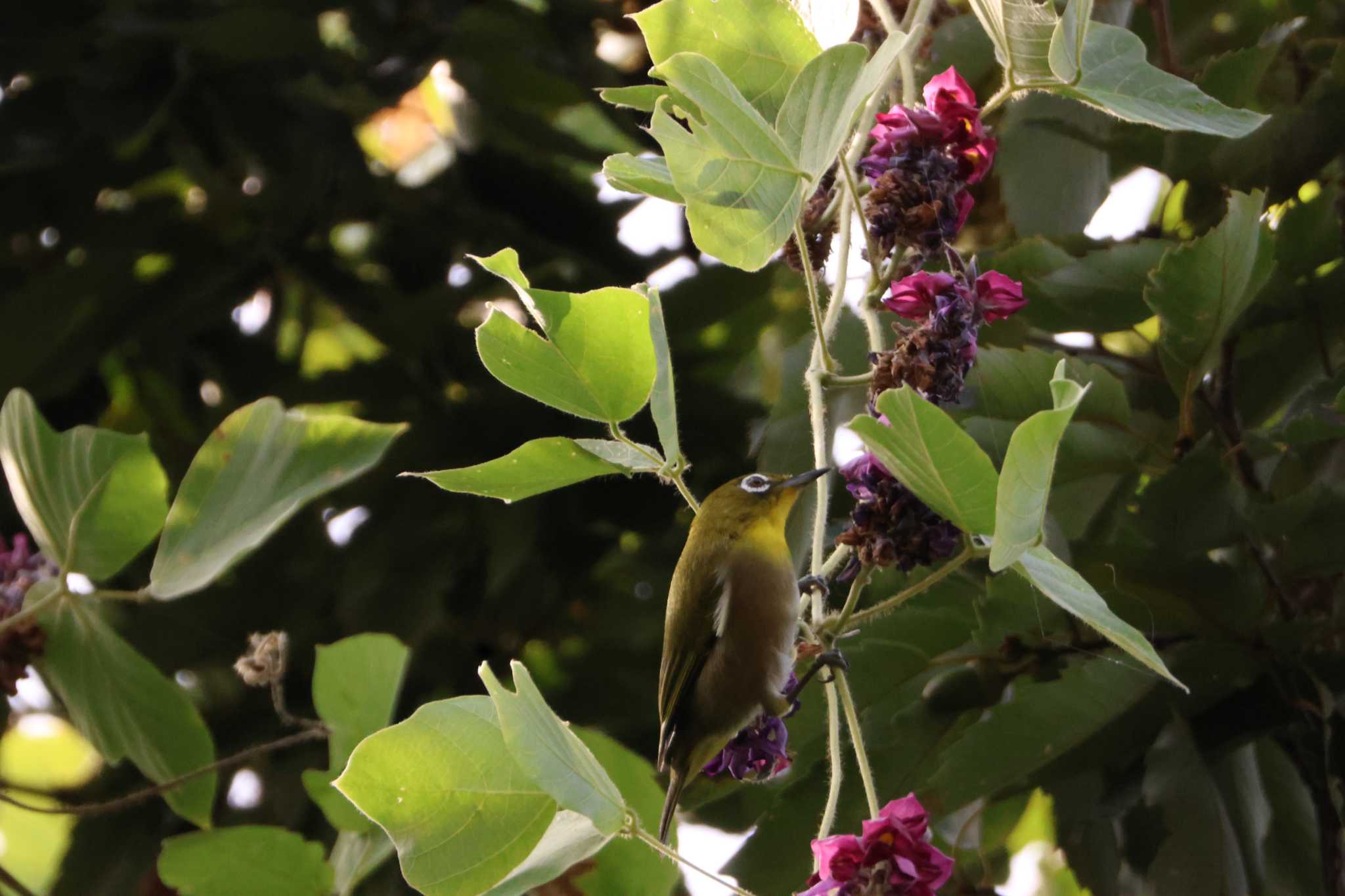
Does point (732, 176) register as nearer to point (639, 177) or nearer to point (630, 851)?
point (639, 177)

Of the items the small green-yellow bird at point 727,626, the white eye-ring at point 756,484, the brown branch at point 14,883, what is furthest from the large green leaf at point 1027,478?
the brown branch at point 14,883

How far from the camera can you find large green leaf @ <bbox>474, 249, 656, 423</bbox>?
75 centimetres

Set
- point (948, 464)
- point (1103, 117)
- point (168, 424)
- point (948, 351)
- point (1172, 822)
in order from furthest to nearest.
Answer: point (168, 424)
point (1103, 117)
point (1172, 822)
point (948, 351)
point (948, 464)

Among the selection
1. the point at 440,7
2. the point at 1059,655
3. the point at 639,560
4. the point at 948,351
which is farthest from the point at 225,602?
the point at 948,351

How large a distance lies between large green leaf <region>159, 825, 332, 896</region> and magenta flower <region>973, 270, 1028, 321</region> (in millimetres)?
681

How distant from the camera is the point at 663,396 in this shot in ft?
2.69

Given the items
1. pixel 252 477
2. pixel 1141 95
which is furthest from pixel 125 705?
pixel 1141 95

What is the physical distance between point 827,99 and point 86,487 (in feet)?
2.41

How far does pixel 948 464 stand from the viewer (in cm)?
63

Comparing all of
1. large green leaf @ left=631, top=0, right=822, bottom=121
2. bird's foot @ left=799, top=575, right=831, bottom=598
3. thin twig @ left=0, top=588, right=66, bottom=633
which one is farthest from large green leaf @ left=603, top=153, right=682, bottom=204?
thin twig @ left=0, top=588, right=66, bottom=633

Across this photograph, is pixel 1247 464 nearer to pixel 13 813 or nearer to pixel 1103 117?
pixel 1103 117

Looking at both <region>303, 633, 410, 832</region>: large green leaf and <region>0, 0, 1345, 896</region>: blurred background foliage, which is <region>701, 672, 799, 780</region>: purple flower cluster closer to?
<region>0, 0, 1345, 896</region>: blurred background foliage

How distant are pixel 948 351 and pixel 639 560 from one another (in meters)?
1.26

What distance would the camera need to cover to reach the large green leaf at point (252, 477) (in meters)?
1.09
